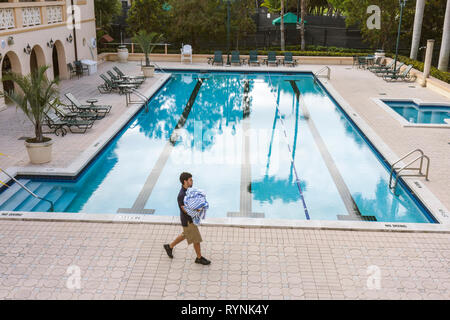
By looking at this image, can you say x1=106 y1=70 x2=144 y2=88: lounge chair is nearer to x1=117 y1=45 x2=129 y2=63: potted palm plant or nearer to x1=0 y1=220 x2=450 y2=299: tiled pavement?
x1=117 y1=45 x2=129 y2=63: potted palm plant

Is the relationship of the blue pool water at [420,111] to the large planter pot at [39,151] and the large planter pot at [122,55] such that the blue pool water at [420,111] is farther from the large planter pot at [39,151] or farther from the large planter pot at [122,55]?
the large planter pot at [122,55]

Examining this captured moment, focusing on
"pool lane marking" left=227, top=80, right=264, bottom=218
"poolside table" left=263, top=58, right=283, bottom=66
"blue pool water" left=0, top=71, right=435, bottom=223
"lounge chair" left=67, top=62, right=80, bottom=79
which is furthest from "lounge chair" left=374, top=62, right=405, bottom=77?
"lounge chair" left=67, top=62, right=80, bottom=79

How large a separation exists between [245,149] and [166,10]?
19.0 meters

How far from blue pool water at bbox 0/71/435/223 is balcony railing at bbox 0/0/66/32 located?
17.9ft

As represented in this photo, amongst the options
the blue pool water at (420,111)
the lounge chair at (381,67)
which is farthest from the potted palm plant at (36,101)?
the lounge chair at (381,67)

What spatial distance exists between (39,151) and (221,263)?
6.10 meters

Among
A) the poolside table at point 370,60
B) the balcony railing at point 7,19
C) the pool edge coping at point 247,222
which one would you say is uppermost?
the balcony railing at point 7,19

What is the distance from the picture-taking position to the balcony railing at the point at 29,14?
16766mm

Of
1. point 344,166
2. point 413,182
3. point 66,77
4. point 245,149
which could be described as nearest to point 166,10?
point 66,77

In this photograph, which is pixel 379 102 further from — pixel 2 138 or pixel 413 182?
pixel 2 138

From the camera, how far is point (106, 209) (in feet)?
33.4

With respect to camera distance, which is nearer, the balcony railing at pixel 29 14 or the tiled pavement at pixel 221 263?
the tiled pavement at pixel 221 263

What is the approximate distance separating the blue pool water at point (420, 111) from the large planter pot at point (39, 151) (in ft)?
40.3

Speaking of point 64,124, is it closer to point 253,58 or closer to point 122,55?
point 122,55
